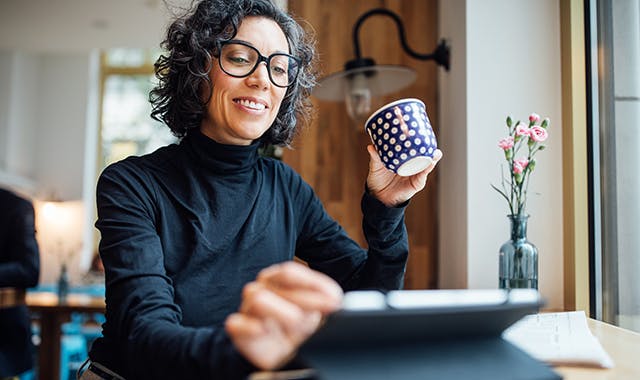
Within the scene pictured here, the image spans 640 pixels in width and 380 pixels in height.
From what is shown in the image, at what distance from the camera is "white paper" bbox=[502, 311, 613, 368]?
77 centimetres

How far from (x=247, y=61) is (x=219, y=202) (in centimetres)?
27

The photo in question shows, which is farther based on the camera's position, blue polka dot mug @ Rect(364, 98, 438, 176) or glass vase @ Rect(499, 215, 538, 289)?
glass vase @ Rect(499, 215, 538, 289)

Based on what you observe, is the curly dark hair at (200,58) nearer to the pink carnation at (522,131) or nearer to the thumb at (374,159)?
the thumb at (374,159)

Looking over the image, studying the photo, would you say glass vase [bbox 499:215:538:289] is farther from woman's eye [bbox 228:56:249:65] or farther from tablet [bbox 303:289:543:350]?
tablet [bbox 303:289:543:350]

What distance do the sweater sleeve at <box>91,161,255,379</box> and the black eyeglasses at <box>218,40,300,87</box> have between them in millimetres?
257

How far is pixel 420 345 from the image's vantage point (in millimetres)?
509

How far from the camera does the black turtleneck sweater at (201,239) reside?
0.80 m

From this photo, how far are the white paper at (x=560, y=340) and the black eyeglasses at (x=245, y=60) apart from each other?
61cm

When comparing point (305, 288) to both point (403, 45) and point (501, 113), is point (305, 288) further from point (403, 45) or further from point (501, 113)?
point (403, 45)

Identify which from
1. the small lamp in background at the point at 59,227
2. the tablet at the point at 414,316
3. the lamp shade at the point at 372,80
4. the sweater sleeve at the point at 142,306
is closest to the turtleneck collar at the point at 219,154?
the sweater sleeve at the point at 142,306

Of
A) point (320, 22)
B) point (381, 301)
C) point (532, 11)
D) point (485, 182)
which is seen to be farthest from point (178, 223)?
point (320, 22)

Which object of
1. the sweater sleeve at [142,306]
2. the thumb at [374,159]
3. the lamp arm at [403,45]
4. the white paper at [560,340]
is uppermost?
the lamp arm at [403,45]

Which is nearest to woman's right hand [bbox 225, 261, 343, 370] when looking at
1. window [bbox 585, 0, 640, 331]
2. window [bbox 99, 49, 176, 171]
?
window [bbox 585, 0, 640, 331]

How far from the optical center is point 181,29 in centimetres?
122
